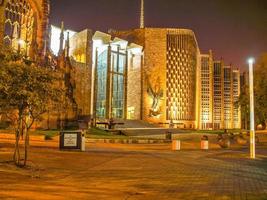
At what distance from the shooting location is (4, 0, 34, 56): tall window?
143 ft

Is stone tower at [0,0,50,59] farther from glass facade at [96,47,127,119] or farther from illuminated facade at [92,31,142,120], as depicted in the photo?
glass facade at [96,47,127,119]

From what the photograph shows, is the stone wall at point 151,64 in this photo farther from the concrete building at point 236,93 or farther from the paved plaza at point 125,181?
the paved plaza at point 125,181

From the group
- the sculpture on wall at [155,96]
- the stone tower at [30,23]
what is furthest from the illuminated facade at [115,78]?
the stone tower at [30,23]

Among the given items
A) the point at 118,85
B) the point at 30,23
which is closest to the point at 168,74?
the point at 118,85

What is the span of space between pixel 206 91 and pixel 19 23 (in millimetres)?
56238

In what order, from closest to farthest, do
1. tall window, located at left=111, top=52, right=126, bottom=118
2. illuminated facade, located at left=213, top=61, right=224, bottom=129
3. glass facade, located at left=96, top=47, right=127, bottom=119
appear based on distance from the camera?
glass facade, located at left=96, top=47, right=127, bottom=119 < tall window, located at left=111, top=52, right=126, bottom=118 < illuminated facade, located at left=213, top=61, right=224, bottom=129

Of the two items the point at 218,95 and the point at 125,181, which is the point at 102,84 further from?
the point at 125,181

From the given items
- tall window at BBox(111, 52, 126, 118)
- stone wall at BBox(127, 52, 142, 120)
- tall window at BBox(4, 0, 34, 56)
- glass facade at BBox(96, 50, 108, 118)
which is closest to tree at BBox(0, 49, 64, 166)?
tall window at BBox(4, 0, 34, 56)

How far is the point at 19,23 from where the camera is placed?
1820 inches

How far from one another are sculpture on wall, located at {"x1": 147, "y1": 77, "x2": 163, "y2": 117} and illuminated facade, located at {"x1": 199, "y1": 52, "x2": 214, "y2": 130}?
20.3 m

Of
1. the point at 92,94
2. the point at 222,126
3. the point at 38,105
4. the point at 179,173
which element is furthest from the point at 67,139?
the point at 222,126

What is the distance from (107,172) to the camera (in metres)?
11.9

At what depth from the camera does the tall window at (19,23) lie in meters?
43.5

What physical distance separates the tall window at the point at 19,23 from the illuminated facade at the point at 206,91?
172 ft
